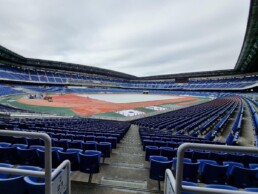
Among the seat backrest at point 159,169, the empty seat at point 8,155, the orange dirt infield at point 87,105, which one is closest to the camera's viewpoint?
the seat backrest at point 159,169

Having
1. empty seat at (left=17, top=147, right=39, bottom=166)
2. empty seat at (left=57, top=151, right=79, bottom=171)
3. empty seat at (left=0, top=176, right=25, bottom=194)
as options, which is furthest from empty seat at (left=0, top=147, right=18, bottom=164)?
empty seat at (left=0, top=176, right=25, bottom=194)

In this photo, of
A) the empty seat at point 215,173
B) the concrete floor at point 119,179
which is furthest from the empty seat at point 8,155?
the empty seat at point 215,173

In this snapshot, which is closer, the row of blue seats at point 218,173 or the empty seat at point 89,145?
the row of blue seats at point 218,173

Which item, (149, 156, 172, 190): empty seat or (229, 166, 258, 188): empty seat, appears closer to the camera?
(229, 166, 258, 188): empty seat

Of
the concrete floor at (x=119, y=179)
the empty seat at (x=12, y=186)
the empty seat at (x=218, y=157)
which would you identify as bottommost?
the concrete floor at (x=119, y=179)

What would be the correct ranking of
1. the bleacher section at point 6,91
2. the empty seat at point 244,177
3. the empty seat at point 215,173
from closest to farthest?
the empty seat at point 244,177
the empty seat at point 215,173
the bleacher section at point 6,91

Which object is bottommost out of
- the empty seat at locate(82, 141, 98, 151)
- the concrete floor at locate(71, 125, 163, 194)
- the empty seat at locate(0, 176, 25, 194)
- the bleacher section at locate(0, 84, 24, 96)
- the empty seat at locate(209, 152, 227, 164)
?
the concrete floor at locate(71, 125, 163, 194)

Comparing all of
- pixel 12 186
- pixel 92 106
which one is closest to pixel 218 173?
pixel 12 186

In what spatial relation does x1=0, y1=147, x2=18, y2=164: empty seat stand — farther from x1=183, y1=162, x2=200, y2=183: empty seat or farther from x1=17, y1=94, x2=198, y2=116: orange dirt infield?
x1=17, y1=94, x2=198, y2=116: orange dirt infield

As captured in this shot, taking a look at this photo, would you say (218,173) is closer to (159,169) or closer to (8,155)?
(159,169)

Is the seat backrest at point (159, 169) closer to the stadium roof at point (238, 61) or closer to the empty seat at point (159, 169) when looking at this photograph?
the empty seat at point (159, 169)

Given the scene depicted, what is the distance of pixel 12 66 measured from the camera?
220ft

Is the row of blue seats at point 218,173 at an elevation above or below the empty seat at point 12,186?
below

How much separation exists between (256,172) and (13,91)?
59.1 meters
